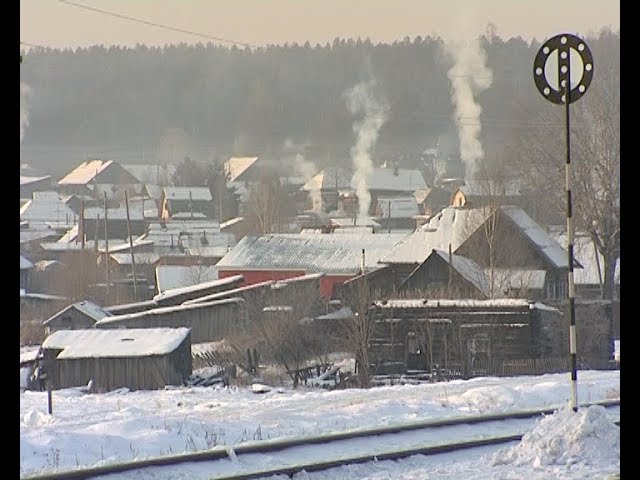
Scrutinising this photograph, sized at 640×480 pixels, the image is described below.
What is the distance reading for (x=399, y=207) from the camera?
75688 mm

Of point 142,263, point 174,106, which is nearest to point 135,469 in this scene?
point 142,263

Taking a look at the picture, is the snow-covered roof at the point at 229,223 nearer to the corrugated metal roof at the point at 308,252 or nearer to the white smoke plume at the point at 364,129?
the white smoke plume at the point at 364,129

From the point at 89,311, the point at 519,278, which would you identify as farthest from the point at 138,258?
the point at 519,278

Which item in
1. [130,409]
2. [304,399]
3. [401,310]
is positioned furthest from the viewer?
[401,310]

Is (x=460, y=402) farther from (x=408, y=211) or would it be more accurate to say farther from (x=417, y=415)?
(x=408, y=211)

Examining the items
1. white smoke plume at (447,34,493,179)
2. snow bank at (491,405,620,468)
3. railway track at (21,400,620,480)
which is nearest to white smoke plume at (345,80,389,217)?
white smoke plume at (447,34,493,179)

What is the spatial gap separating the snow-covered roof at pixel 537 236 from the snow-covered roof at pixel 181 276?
16.5 meters

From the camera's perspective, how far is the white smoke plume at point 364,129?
70.3 metres

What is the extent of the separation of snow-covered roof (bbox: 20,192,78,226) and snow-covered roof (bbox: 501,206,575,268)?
85.0 ft

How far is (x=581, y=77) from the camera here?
845 centimetres

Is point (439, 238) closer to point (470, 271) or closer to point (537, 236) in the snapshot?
point (537, 236)

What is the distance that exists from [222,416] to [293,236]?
3650 cm

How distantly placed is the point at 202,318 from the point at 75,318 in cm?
477

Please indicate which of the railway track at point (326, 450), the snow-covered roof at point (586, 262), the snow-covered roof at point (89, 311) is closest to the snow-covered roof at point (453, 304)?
the snow-covered roof at point (586, 262)
